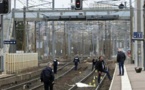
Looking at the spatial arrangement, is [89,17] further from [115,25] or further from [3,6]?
[3,6]

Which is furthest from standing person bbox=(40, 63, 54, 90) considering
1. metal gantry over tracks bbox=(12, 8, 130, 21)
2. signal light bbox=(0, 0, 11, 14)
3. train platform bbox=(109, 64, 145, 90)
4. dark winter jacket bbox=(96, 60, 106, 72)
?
metal gantry over tracks bbox=(12, 8, 130, 21)

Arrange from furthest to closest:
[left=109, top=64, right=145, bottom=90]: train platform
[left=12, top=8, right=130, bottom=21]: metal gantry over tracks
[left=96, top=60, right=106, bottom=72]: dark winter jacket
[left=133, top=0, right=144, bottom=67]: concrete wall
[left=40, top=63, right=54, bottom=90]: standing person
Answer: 1. [left=12, top=8, right=130, bottom=21]: metal gantry over tracks
2. [left=133, top=0, right=144, bottom=67]: concrete wall
3. [left=96, top=60, right=106, bottom=72]: dark winter jacket
4. [left=109, top=64, right=145, bottom=90]: train platform
5. [left=40, top=63, right=54, bottom=90]: standing person

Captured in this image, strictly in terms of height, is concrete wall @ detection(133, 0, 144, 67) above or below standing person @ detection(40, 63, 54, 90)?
above

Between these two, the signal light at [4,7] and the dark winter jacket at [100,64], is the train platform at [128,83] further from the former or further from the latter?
the signal light at [4,7]

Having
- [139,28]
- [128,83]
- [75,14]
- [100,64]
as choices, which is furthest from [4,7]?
[75,14]

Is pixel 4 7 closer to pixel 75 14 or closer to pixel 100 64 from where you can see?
pixel 100 64

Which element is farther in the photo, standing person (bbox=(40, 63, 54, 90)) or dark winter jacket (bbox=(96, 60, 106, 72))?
dark winter jacket (bbox=(96, 60, 106, 72))

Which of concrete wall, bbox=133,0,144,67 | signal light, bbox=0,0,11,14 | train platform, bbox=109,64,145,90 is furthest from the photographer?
concrete wall, bbox=133,0,144,67

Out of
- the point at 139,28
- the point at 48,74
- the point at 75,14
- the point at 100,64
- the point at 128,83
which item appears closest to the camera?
the point at 48,74

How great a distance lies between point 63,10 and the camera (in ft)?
192

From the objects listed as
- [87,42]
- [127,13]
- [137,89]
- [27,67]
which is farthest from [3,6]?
[87,42]

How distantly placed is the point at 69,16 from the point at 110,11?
6.16 meters

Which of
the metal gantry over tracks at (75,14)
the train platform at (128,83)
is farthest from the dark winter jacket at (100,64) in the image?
the metal gantry over tracks at (75,14)

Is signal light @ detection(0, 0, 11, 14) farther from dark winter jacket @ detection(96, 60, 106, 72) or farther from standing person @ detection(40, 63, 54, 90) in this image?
dark winter jacket @ detection(96, 60, 106, 72)
